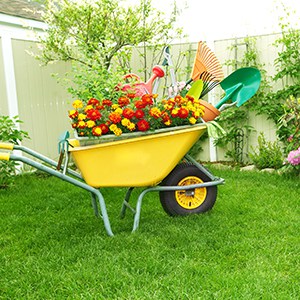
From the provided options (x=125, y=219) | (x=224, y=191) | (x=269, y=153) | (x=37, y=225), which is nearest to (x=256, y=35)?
(x=269, y=153)

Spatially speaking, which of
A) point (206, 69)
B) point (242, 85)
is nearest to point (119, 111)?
point (206, 69)

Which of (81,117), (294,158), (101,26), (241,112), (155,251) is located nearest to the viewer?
(155,251)

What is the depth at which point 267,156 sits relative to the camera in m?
4.59

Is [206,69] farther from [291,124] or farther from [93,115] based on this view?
[291,124]

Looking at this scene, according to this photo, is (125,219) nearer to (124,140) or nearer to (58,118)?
(124,140)

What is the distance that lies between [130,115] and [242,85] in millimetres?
794

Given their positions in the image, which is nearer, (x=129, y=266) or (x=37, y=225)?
(x=129, y=266)

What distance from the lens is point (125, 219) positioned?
9.86 feet

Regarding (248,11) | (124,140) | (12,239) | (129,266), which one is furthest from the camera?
(248,11)

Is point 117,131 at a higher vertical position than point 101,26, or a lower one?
lower

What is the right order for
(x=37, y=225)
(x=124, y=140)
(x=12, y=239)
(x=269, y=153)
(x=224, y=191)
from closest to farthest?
1. (x=124, y=140)
2. (x=12, y=239)
3. (x=37, y=225)
4. (x=224, y=191)
5. (x=269, y=153)

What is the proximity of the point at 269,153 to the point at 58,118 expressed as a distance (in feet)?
8.05

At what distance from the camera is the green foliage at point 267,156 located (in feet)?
14.8

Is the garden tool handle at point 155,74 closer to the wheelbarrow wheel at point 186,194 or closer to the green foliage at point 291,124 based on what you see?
the wheelbarrow wheel at point 186,194
